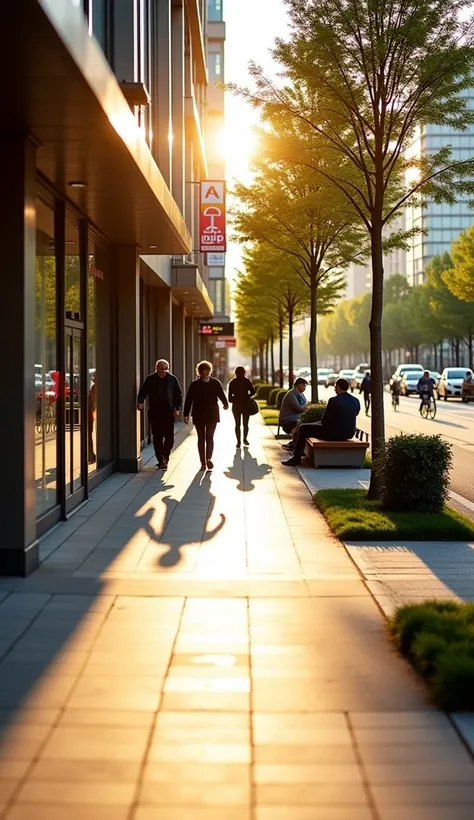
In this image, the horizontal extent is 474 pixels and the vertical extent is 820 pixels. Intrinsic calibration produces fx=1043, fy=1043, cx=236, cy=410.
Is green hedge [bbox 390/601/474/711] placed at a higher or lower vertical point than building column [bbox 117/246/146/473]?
lower

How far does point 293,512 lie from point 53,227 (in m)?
4.23

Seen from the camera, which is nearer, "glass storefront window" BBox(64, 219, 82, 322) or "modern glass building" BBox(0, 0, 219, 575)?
"modern glass building" BBox(0, 0, 219, 575)

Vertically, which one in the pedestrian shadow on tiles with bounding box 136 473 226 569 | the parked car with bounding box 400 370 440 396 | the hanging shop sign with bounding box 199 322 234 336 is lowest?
the pedestrian shadow on tiles with bounding box 136 473 226 569

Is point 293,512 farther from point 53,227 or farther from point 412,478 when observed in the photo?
point 53,227

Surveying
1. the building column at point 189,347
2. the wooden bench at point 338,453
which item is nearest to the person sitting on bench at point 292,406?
the wooden bench at point 338,453

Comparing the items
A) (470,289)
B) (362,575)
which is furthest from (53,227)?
(470,289)

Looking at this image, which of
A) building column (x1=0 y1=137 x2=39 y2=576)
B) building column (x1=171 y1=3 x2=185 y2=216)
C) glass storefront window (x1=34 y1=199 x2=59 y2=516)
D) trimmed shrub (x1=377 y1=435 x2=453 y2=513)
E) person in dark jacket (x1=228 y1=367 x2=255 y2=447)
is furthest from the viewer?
building column (x1=171 y1=3 x2=185 y2=216)

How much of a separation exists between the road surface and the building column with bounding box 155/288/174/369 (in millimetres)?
6224

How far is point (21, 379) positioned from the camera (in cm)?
834

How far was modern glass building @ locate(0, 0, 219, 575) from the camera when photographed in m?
6.86

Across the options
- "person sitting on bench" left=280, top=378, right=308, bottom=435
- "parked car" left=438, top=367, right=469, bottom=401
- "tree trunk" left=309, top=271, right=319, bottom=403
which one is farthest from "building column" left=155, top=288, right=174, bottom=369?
"parked car" left=438, top=367, right=469, bottom=401

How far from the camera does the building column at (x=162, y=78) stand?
66.6ft

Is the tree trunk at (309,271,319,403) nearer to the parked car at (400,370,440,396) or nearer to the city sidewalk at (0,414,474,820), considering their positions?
the city sidewalk at (0,414,474,820)

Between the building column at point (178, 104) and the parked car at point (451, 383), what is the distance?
1233 inches
